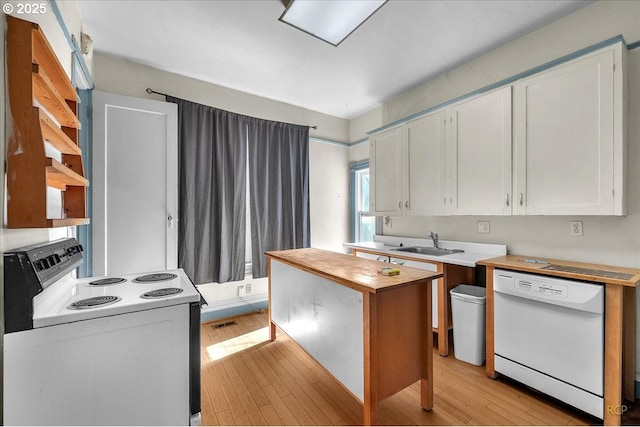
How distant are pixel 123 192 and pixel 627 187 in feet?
12.5

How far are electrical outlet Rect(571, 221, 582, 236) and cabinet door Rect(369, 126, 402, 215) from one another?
1443 mm

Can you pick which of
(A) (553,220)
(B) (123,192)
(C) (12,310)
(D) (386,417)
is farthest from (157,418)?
(A) (553,220)

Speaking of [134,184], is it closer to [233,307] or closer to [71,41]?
[71,41]

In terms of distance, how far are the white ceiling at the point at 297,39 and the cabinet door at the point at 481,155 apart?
1.84ft

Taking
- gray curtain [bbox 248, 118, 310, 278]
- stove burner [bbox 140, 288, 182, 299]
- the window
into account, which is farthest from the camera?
the window

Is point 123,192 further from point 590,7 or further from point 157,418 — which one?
point 590,7

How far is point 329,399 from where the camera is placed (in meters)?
1.85

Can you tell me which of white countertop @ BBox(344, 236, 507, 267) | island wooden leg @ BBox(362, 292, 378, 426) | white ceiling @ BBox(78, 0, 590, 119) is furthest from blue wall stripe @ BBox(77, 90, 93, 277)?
white countertop @ BBox(344, 236, 507, 267)

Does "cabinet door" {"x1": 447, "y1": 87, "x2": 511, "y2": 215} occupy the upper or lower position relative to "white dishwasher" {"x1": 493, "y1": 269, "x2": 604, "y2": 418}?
upper

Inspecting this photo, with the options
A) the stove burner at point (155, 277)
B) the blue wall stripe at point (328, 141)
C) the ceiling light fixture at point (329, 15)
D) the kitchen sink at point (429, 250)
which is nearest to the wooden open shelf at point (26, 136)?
the stove burner at point (155, 277)

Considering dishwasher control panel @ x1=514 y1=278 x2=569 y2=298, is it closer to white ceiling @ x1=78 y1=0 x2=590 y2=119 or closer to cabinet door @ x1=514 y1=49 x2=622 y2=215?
cabinet door @ x1=514 y1=49 x2=622 y2=215

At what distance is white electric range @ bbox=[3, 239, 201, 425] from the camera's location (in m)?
0.98

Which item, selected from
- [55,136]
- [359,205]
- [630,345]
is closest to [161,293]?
[55,136]

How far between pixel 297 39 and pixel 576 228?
2642 mm
